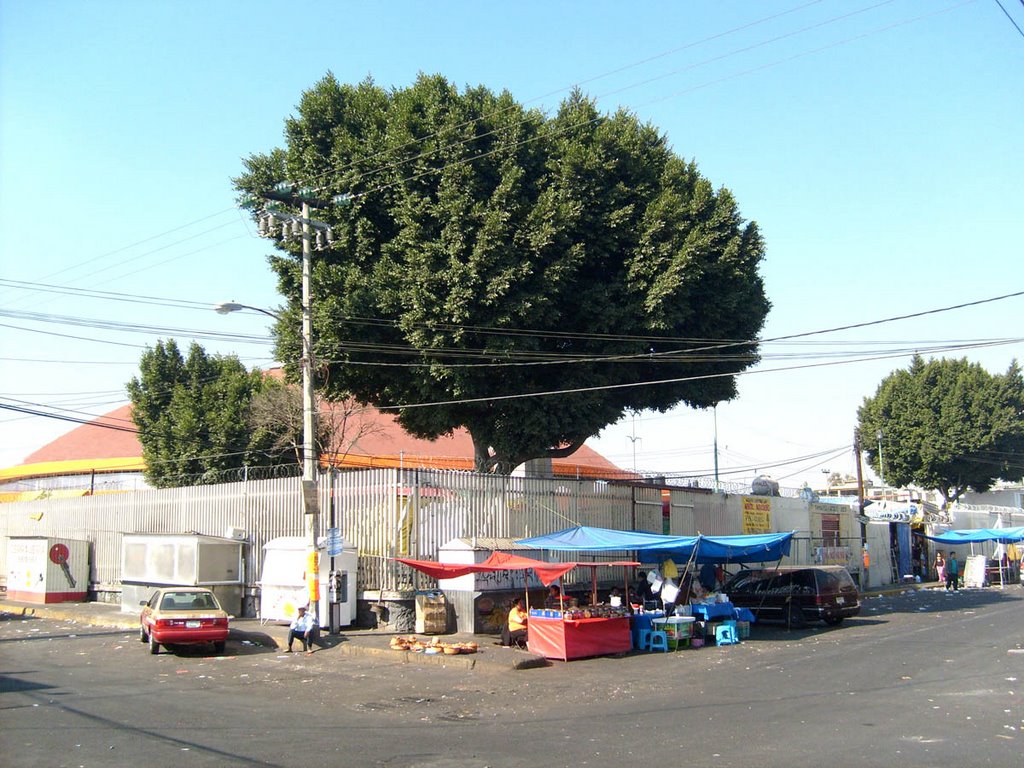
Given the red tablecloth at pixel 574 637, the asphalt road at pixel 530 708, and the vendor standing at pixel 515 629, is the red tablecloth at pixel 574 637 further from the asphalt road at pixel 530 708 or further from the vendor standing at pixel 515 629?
the asphalt road at pixel 530 708

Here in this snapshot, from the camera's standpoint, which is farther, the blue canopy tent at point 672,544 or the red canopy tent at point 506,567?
the blue canopy tent at point 672,544

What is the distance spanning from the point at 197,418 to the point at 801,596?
29.2 m

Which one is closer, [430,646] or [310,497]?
[430,646]

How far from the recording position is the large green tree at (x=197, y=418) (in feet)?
139

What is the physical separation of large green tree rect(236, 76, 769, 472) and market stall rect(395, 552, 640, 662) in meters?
7.43

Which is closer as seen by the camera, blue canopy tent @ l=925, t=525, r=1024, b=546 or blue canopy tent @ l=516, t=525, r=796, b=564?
blue canopy tent @ l=516, t=525, r=796, b=564

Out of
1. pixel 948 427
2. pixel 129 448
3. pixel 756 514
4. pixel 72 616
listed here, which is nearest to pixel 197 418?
pixel 72 616

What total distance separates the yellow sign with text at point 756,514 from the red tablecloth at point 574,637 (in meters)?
17.7

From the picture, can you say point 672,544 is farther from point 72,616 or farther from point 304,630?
point 72,616

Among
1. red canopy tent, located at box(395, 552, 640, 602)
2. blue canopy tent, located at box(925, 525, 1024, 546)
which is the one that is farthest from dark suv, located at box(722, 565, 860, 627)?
blue canopy tent, located at box(925, 525, 1024, 546)

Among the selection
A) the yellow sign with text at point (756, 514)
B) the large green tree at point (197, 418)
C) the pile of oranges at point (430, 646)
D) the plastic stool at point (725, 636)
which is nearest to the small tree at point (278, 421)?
the large green tree at point (197, 418)

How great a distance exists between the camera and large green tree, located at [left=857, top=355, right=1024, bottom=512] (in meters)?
62.2

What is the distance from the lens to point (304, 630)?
65.8ft

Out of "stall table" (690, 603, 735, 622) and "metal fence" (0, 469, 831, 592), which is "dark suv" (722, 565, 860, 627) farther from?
"metal fence" (0, 469, 831, 592)
